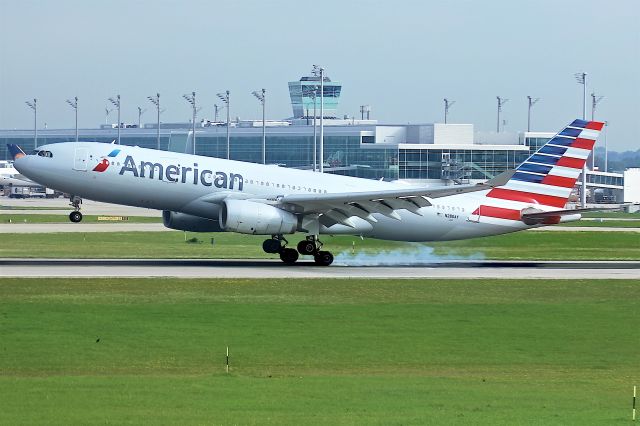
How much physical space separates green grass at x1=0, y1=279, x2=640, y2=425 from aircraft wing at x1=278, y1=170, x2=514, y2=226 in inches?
200

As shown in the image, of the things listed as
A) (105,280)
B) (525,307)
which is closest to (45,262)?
(105,280)

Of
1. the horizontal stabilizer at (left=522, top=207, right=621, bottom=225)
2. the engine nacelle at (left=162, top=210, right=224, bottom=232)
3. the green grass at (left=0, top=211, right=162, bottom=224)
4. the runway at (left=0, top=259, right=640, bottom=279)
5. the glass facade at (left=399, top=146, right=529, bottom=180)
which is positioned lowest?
the runway at (left=0, top=259, right=640, bottom=279)

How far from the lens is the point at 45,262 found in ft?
164

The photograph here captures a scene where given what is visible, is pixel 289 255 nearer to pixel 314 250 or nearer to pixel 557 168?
pixel 314 250

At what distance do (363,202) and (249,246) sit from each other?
726 inches

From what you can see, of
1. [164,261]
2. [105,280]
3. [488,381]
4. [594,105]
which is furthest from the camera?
[594,105]

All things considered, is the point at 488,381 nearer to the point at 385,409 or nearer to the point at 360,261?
the point at 385,409

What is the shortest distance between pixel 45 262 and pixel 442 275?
1702 centimetres

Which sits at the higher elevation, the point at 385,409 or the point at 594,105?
the point at 594,105

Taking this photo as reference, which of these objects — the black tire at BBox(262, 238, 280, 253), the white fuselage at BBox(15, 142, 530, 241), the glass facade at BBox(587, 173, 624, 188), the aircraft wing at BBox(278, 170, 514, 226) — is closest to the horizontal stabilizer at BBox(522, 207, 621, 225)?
the aircraft wing at BBox(278, 170, 514, 226)

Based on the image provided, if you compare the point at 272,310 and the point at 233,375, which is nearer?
the point at 233,375

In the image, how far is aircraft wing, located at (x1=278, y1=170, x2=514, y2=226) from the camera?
1843 inches

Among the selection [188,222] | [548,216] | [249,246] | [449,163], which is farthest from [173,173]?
[449,163]

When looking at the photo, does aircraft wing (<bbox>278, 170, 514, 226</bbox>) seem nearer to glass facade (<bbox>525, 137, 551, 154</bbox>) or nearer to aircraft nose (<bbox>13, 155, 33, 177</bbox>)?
aircraft nose (<bbox>13, 155, 33, 177</bbox>)
